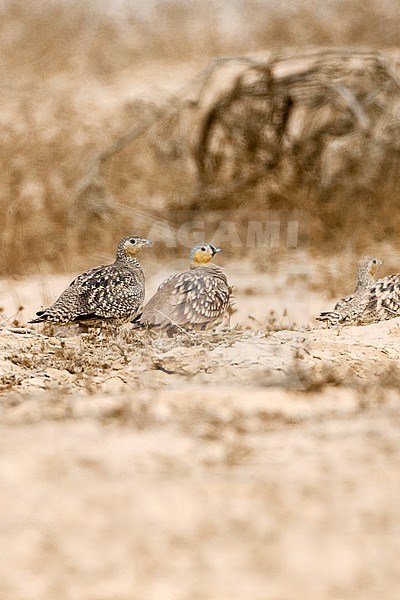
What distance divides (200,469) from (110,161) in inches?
367

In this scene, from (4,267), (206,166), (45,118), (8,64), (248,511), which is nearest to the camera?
(248,511)

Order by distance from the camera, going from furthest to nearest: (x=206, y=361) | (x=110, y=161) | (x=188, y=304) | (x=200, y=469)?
(x=110, y=161), (x=188, y=304), (x=206, y=361), (x=200, y=469)

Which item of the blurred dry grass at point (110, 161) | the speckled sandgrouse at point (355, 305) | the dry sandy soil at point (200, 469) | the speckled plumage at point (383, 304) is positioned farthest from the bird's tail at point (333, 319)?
the blurred dry grass at point (110, 161)

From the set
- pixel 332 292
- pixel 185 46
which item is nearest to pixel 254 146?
pixel 332 292

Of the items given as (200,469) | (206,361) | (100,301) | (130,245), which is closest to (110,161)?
(130,245)

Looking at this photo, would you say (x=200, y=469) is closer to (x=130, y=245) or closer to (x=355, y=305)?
(x=130, y=245)

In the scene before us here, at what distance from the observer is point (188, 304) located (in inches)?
230

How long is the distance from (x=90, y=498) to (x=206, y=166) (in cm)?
910

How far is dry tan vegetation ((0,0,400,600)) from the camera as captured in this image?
2.79 metres

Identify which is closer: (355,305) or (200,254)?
(200,254)

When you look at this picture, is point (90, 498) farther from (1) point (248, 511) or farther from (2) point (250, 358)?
(2) point (250, 358)

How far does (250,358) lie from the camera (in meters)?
5.32

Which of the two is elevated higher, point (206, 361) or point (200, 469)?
point (206, 361)

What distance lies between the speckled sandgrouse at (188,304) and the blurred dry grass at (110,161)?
4339mm
